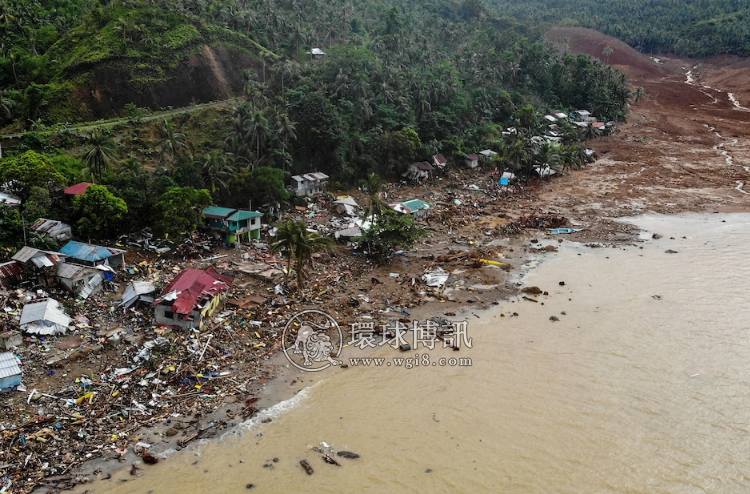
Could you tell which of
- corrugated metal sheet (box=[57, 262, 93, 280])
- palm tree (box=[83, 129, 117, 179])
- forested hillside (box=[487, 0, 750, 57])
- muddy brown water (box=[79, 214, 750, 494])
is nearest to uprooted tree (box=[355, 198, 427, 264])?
muddy brown water (box=[79, 214, 750, 494])

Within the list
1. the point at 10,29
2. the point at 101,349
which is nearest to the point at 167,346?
the point at 101,349

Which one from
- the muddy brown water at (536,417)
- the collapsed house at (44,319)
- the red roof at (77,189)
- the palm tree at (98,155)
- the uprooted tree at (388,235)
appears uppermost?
the palm tree at (98,155)

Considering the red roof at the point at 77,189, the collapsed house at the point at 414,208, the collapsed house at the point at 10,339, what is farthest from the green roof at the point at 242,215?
the collapsed house at the point at 10,339

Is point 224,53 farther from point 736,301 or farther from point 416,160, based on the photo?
point 736,301

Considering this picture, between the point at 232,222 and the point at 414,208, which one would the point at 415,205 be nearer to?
the point at 414,208

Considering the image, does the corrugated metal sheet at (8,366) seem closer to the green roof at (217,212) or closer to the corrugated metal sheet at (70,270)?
the corrugated metal sheet at (70,270)

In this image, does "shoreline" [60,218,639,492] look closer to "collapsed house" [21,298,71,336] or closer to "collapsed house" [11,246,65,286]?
"collapsed house" [21,298,71,336]
